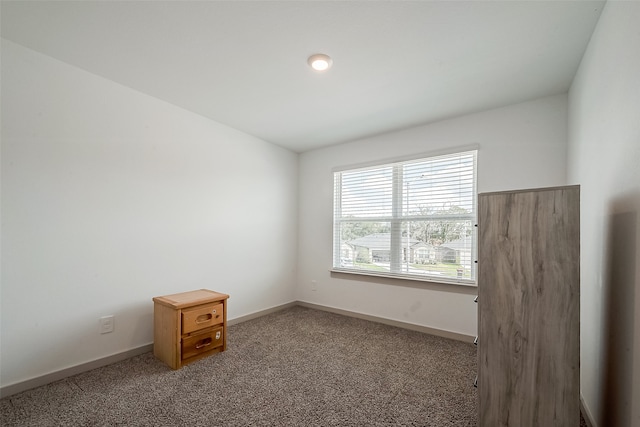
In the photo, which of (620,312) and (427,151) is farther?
(427,151)

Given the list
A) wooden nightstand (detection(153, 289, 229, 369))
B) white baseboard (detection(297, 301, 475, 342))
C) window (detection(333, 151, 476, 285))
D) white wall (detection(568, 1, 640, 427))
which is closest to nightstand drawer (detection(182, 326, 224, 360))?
wooden nightstand (detection(153, 289, 229, 369))

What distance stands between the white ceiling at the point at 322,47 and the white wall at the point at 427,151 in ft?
0.85

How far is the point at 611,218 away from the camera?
1614 millimetres

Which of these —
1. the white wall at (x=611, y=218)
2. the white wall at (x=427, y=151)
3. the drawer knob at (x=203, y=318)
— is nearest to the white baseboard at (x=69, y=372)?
the drawer knob at (x=203, y=318)

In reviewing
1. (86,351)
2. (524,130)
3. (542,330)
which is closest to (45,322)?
(86,351)

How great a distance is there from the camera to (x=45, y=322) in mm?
2174

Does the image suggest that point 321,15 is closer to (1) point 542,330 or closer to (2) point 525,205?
(2) point 525,205

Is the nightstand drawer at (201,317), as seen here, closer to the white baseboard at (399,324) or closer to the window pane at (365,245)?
the white baseboard at (399,324)

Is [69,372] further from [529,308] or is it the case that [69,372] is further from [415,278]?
A: [415,278]

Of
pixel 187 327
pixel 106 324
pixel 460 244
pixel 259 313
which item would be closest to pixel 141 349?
pixel 106 324

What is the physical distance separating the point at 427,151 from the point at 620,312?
237cm

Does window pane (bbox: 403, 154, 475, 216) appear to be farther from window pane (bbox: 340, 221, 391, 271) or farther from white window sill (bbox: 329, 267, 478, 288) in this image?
white window sill (bbox: 329, 267, 478, 288)

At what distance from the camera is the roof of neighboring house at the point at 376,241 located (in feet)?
12.4

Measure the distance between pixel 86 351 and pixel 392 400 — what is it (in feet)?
8.17
